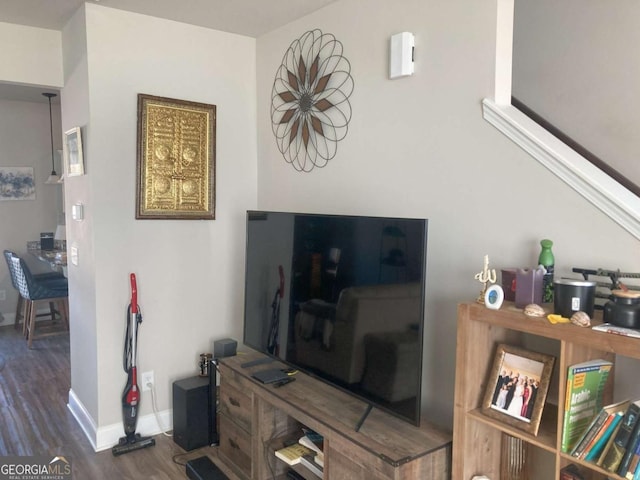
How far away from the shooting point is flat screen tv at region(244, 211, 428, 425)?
72.8 inches

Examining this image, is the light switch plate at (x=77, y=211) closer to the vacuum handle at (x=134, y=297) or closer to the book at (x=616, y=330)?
the vacuum handle at (x=134, y=297)

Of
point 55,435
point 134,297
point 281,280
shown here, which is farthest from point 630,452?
point 55,435

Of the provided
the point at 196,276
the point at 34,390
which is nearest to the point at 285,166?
the point at 196,276

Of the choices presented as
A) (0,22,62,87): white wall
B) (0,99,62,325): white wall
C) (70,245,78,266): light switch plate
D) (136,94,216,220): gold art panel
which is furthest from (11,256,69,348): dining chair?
(136,94,216,220): gold art panel

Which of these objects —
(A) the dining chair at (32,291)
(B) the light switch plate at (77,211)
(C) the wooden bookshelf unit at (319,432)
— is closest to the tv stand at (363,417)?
(C) the wooden bookshelf unit at (319,432)

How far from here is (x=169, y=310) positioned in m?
3.16

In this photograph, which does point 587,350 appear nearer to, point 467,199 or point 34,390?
point 467,199

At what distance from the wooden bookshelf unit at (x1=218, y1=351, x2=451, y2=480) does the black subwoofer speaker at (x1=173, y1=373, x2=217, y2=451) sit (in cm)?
16

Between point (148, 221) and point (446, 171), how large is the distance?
176 centimetres

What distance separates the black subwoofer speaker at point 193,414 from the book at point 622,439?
210 centimetres

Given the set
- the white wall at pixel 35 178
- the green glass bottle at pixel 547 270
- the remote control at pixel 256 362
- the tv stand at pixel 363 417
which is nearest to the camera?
the green glass bottle at pixel 547 270

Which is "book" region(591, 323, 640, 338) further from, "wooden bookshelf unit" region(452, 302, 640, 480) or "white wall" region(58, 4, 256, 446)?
"white wall" region(58, 4, 256, 446)

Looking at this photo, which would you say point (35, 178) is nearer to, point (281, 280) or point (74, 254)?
point (74, 254)

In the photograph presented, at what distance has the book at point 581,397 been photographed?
1513 mm
